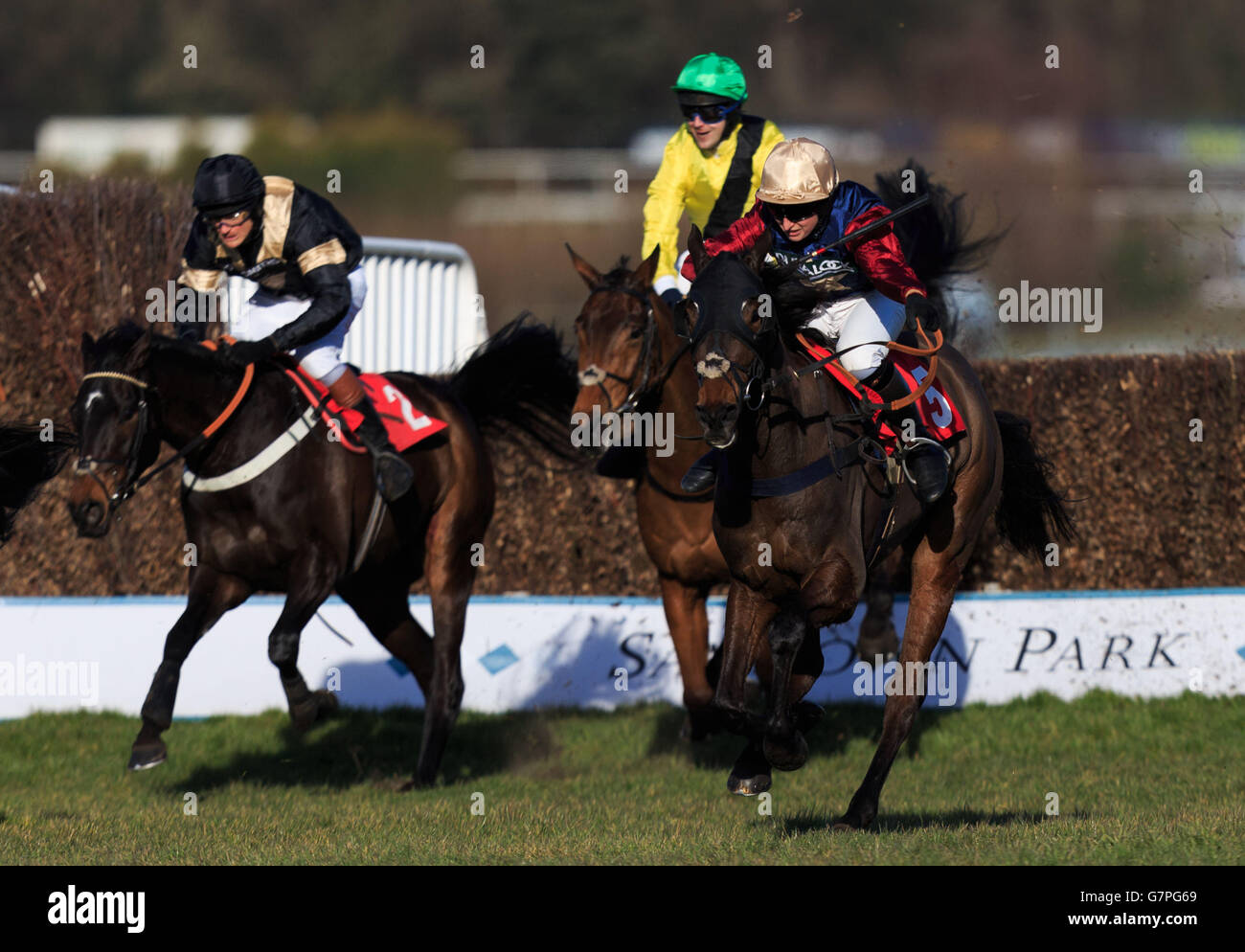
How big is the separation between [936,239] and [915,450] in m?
2.90

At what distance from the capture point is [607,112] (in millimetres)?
29672

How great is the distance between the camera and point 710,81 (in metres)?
7.17

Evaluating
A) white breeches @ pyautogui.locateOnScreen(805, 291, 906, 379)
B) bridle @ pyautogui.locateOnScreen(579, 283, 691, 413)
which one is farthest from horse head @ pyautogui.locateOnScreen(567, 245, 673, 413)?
white breeches @ pyautogui.locateOnScreen(805, 291, 906, 379)

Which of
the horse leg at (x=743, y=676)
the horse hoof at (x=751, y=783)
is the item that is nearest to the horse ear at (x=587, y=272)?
the horse leg at (x=743, y=676)

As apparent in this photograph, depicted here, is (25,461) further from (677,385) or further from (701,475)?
(701,475)

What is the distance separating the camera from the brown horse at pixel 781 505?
4.98m

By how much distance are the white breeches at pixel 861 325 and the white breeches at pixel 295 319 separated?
2.09m

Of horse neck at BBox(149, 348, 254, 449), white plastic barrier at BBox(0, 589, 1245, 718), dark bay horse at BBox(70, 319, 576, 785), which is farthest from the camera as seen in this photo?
white plastic barrier at BBox(0, 589, 1245, 718)

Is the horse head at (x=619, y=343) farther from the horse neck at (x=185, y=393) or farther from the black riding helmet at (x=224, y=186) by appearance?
the horse neck at (x=185, y=393)

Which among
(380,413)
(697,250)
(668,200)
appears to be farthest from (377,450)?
(697,250)

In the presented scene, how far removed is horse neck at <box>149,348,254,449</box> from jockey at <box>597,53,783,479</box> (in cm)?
168

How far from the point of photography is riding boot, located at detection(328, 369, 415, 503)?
277 inches
